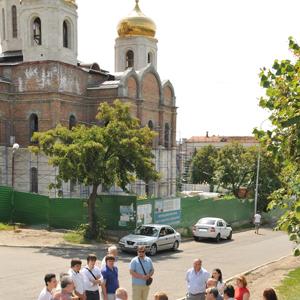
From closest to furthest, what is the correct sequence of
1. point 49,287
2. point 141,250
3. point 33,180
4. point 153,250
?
point 49,287
point 141,250
point 153,250
point 33,180

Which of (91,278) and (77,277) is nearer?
(77,277)

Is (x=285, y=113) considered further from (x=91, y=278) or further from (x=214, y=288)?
(x=91, y=278)

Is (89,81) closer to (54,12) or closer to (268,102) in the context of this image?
(54,12)

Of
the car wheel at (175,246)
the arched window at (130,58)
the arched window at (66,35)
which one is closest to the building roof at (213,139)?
the arched window at (130,58)

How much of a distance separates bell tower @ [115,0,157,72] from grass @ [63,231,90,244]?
→ 27270 millimetres

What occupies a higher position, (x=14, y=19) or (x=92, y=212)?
(x=14, y=19)

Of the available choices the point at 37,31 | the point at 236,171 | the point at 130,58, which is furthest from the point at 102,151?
the point at 130,58

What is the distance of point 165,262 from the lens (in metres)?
19.7

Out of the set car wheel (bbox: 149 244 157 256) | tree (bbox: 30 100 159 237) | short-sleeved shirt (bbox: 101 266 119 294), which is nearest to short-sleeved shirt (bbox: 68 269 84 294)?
short-sleeved shirt (bbox: 101 266 119 294)

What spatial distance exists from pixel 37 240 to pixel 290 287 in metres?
12.5

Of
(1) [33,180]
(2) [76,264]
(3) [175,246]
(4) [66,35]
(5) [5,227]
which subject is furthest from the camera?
(4) [66,35]

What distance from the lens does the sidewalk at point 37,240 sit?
21906 mm

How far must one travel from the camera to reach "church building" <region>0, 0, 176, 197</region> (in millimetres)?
35250

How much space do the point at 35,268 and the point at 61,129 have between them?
8379 mm
